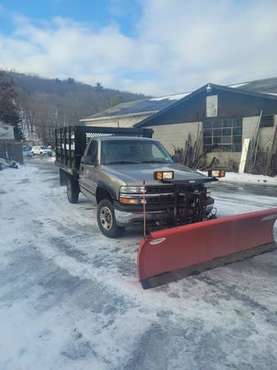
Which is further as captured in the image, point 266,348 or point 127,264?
point 127,264

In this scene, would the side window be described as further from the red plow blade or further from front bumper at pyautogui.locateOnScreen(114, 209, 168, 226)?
the red plow blade

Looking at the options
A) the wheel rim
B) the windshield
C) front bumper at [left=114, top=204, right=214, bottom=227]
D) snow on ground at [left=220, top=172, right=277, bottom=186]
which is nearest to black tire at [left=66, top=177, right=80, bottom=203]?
the windshield

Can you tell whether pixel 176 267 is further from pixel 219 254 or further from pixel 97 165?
pixel 97 165

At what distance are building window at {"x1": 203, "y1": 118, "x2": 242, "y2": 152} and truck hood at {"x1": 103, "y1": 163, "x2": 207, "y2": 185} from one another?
1261 cm

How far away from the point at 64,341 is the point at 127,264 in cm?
184

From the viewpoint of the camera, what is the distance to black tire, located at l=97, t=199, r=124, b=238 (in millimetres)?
5668

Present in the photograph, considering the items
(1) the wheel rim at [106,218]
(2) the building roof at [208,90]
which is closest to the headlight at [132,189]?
(1) the wheel rim at [106,218]

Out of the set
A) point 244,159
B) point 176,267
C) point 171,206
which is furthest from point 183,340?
point 244,159

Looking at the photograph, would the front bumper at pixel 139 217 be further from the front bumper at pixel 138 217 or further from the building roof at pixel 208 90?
the building roof at pixel 208 90

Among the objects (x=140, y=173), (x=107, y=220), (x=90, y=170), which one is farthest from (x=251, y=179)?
(x=107, y=220)

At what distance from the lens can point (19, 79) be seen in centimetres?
8962

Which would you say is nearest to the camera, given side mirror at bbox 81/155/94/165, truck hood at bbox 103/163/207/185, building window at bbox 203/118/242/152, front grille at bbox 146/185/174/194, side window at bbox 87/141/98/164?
front grille at bbox 146/185/174/194

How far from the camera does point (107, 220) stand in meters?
5.89

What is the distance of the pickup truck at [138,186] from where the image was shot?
513 cm
